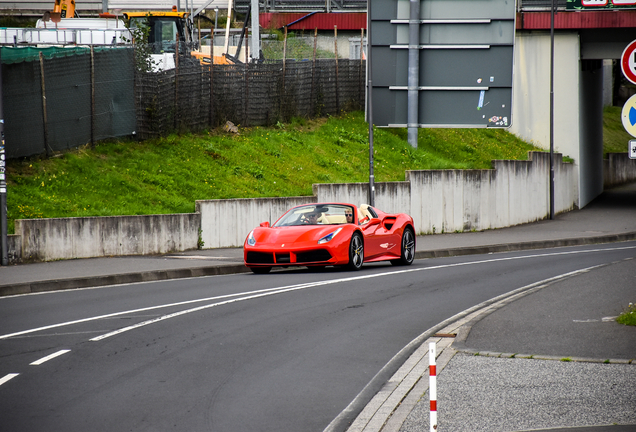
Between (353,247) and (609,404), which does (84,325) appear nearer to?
(609,404)

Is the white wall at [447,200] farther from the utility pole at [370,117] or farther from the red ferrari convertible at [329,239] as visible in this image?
the red ferrari convertible at [329,239]

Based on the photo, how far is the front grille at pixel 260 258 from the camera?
16.1 meters

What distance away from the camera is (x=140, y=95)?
2420cm

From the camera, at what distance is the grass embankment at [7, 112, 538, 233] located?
20078mm

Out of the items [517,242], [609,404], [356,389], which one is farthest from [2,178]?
[517,242]

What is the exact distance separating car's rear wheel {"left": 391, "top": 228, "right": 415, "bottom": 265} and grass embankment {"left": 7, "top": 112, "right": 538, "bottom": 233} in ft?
19.5

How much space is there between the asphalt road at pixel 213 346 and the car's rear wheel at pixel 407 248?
7.39 ft

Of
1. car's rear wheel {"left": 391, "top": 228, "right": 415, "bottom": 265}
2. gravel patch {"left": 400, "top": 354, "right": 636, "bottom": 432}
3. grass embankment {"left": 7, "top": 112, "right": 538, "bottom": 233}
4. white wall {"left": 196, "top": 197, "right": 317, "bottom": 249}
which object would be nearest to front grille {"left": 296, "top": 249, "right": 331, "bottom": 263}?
car's rear wheel {"left": 391, "top": 228, "right": 415, "bottom": 265}

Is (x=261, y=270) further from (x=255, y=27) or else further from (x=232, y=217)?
(x=255, y=27)

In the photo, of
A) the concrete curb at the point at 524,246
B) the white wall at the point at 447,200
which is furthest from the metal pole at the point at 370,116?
the concrete curb at the point at 524,246

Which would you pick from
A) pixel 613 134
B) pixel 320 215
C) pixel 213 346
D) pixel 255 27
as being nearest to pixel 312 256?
pixel 320 215

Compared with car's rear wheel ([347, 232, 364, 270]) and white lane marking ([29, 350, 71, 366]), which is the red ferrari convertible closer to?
car's rear wheel ([347, 232, 364, 270])

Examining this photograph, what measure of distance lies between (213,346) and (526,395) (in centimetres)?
348

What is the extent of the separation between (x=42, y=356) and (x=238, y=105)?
68.2 ft
